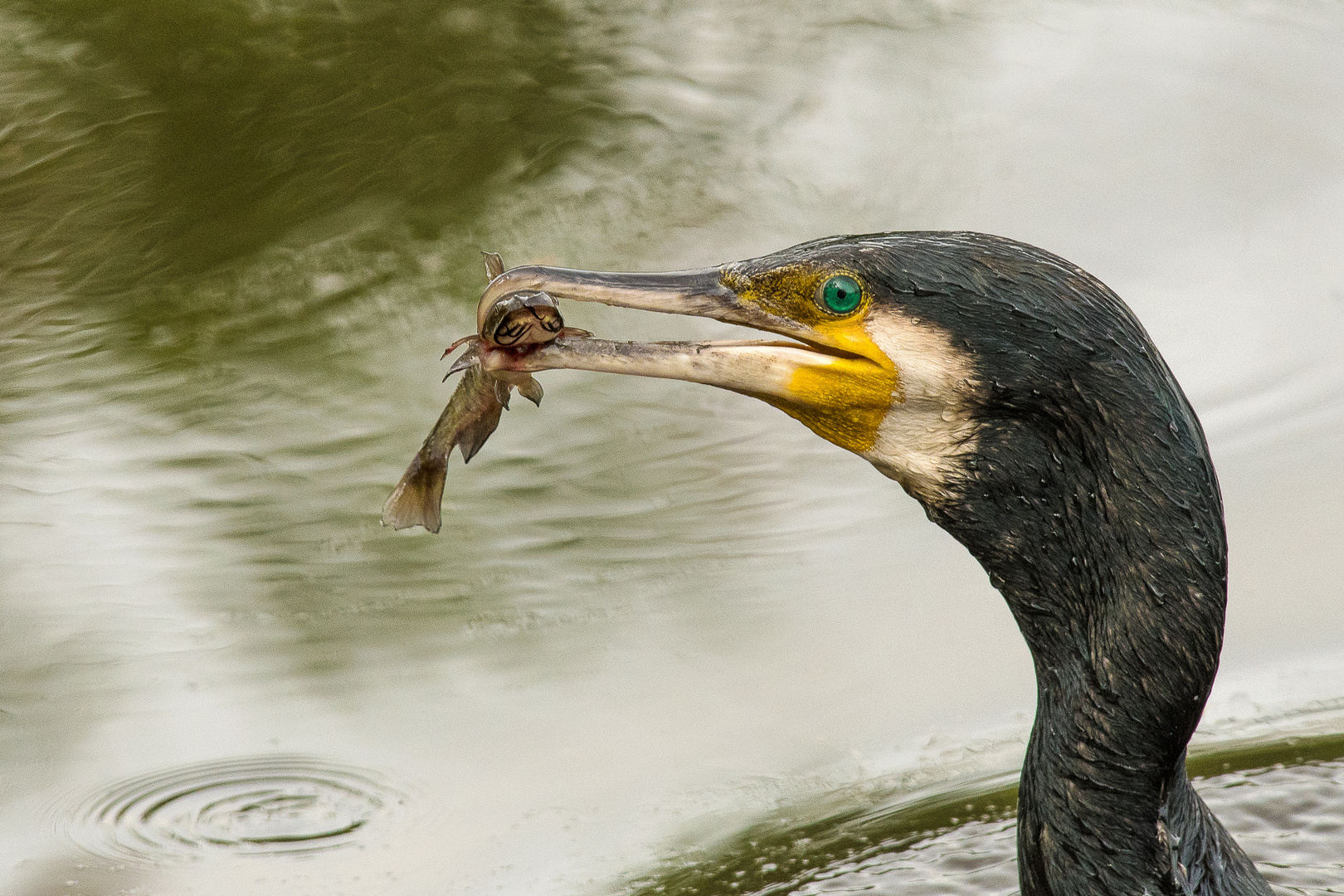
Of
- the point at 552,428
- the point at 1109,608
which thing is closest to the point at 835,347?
the point at 1109,608

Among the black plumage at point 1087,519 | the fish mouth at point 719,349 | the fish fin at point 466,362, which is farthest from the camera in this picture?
the fish fin at point 466,362

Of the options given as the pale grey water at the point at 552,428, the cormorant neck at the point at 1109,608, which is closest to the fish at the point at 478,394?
the cormorant neck at the point at 1109,608

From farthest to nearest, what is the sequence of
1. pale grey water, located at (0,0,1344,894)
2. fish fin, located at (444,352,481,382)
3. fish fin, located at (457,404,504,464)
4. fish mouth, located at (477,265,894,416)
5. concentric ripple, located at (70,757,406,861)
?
pale grey water, located at (0,0,1344,894) → concentric ripple, located at (70,757,406,861) → fish fin, located at (457,404,504,464) → fish fin, located at (444,352,481,382) → fish mouth, located at (477,265,894,416)

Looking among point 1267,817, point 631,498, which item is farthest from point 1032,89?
point 1267,817

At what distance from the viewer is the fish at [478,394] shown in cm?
232

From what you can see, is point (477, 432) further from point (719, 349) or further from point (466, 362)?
point (719, 349)

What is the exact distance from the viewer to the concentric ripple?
332 centimetres

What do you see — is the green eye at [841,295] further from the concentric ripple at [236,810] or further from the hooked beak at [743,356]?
the concentric ripple at [236,810]

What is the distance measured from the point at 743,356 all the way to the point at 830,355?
119 millimetres

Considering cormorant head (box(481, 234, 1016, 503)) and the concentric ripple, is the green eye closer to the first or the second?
cormorant head (box(481, 234, 1016, 503))

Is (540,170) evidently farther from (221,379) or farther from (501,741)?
(501,741)

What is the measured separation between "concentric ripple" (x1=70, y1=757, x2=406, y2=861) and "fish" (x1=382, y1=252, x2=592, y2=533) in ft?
3.19

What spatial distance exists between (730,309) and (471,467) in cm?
246

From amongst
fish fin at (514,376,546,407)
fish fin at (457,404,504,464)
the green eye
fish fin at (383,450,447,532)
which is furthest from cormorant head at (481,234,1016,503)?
fish fin at (383,450,447,532)
